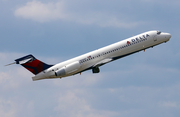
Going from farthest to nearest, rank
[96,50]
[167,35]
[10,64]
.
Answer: [167,35] < [96,50] < [10,64]

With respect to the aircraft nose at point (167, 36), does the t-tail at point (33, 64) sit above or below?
below

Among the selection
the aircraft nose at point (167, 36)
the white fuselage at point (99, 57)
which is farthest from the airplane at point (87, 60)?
the aircraft nose at point (167, 36)

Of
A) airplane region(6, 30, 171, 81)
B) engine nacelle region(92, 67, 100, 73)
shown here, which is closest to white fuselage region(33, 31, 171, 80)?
airplane region(6, 30, 171, 81)

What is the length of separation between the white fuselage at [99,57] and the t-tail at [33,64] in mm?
864

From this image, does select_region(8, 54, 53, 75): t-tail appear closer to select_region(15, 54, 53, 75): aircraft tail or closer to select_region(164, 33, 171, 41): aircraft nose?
select_region(15, 54, 53, 75): aircraft tail

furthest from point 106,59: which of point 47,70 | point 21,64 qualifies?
point 21,64

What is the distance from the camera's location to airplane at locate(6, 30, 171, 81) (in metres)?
62.6

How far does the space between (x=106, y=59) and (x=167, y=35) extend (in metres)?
15.2

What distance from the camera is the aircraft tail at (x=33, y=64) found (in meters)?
62.5

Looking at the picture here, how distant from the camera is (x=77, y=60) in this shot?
63.6 m

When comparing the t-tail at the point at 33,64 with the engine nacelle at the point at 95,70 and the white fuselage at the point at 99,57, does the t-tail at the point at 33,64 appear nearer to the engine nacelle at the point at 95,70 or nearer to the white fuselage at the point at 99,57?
the white fuselage at the point at 99,57

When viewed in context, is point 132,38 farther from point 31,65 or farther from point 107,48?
point 31,65

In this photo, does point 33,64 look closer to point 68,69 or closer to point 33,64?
point 33,64

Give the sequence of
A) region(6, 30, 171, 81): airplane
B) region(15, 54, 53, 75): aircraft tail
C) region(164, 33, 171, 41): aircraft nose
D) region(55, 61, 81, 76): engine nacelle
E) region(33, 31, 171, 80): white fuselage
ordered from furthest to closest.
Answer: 1. region(164, 33, 171, 41): aircraft nose
2. region(33, 31, 171, 80): white fuselage
3. region(6, 30, 171, 81): airplane
4. region(15, 54, 53, 75): aircraft tail
5. region(55, 61, 81, 76): engine nacelle
